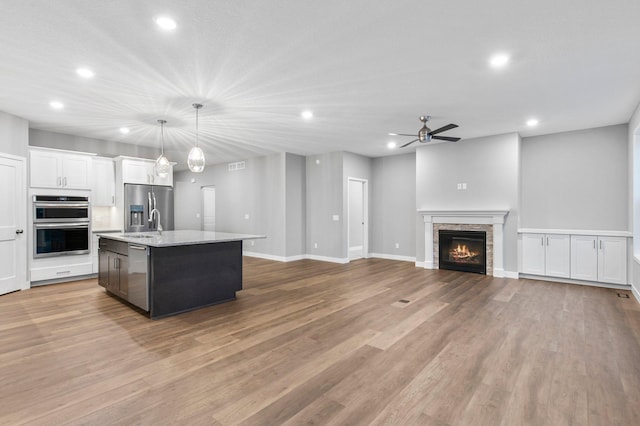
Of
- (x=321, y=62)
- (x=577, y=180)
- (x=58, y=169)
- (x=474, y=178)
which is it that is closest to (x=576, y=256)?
(x=577, y=180)

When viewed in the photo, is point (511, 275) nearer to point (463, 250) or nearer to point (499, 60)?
point (463, 250)

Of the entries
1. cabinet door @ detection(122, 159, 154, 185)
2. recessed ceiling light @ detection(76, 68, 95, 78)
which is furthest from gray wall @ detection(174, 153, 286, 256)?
recessed ceiling light @ detection(76, 68, 95, 78)

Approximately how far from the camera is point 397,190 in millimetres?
8352

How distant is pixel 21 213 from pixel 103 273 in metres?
1.76

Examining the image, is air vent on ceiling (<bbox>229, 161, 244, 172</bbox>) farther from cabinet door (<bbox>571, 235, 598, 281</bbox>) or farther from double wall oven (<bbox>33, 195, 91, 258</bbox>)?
cabinet door (<bbox>571, 235, 598, 281</bbox>)

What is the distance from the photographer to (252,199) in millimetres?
8891

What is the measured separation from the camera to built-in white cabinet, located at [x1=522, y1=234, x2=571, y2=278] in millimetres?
5750

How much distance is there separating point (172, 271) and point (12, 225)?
325 centimetres

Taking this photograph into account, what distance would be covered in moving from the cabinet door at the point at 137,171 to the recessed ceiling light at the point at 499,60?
654 cm

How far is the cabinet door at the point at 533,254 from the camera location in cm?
597

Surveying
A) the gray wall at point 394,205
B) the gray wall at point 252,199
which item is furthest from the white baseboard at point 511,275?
the gray wall at point 252,199

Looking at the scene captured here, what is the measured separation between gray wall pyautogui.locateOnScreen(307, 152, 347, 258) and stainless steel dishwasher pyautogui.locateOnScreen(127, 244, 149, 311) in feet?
15.5

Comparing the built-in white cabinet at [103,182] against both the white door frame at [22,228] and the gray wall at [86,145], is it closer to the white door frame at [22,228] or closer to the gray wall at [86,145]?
the gray wall at [86,145]

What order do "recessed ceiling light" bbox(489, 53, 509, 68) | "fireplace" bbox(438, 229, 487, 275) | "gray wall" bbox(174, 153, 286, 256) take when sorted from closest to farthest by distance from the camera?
"recessed ceiling light" bbox(489, 53, 509, 68), "fireplace" bbox(438, 229, 487, 275), "gray wall" bbox(174, 153, 286, 256)
